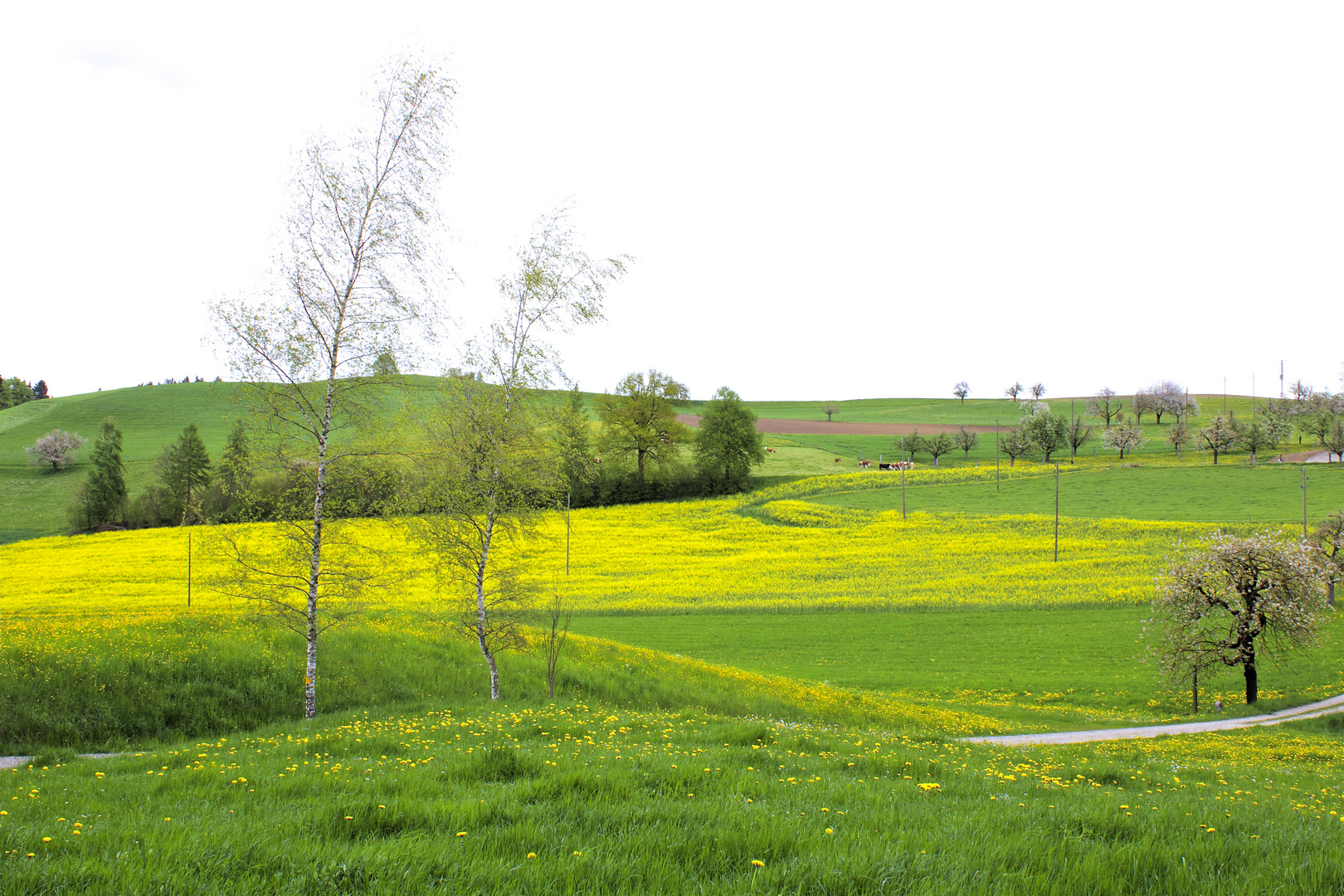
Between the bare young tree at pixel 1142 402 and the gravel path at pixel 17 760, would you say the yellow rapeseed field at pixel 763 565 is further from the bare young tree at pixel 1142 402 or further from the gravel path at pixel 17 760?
the bare young tree at pixel 1142 402

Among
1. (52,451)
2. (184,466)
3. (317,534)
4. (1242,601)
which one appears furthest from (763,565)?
(52,451)

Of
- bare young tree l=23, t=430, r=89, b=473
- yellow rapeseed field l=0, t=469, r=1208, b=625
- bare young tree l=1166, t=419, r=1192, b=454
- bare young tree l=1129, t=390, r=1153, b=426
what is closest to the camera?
yellow rapeseed field l=0, t=469, r=1208, b=625

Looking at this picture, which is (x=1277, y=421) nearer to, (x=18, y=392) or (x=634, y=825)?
(x=634, y=825)

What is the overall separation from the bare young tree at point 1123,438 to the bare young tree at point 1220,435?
8.61 meters

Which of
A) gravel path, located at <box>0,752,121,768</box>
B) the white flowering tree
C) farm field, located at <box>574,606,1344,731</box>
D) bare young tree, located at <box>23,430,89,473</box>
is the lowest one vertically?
farm field, located at <box>574,606,1344,731</box>

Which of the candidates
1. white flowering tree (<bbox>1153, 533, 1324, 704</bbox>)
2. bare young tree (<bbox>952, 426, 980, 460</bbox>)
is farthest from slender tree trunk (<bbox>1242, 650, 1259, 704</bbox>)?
bare young tree (<bbox>952, 426, 980, 460</bbox>)

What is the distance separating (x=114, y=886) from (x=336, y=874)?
3.53 feet

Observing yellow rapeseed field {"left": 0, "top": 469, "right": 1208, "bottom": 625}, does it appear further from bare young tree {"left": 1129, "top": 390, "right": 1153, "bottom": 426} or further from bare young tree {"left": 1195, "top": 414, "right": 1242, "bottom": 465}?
bare young tree {"left": 1129, "top": 390, "right": 1153, "bottom": 426}

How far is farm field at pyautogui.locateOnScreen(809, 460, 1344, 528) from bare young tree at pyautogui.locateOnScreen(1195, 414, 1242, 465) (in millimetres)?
14514

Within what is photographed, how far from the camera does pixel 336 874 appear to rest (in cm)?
395

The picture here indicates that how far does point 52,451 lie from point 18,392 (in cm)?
8697

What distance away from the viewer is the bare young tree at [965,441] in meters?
125

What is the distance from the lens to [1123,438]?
116938 millimetres

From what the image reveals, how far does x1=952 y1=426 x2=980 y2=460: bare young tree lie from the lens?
411ft
